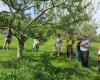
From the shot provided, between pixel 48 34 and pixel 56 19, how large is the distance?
58.0 inches

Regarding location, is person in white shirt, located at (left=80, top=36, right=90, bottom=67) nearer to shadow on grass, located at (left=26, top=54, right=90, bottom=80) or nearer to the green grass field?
the green grass field

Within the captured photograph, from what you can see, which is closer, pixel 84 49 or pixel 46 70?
pixel 46 70

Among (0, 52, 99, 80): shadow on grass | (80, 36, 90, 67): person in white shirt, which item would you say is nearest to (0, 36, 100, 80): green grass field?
(0, 52, 99, 80): shadow on grass

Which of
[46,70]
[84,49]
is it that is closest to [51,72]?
[46,70]

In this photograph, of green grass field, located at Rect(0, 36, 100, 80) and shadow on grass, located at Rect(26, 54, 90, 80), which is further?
shadow on grass, located at Rect(26, 54, 90, 80)

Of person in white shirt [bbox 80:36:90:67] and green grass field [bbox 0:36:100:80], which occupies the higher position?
person in white shirt [bbox 80:36:90:67]

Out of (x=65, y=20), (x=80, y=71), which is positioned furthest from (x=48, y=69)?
(x=65, y=20)

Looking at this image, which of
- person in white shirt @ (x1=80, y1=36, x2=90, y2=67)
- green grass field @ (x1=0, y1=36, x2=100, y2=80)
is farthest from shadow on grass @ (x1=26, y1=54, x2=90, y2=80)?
person in white shirt @ (x1=80, y1=36, x2=90, y2=67)

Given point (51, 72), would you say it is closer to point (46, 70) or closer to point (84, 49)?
point (46, 70)

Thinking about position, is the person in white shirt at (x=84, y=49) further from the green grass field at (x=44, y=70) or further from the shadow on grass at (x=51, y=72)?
the shadow on grass at (x=51, y=72)

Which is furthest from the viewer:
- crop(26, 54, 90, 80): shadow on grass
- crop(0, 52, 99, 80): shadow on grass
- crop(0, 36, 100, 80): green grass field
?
crop(0, 52, 99, 80): shadow on grass

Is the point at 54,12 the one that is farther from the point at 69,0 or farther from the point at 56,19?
the point at 69,0

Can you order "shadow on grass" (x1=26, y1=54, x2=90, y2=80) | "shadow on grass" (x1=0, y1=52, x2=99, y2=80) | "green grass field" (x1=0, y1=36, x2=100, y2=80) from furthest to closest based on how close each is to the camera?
"shadow on grass" (x1=0, y1=52, x2=99, y2=80), "shadow on grass" (x1=26, y1=54, x2=90, y2=80), "green grass field" (x1=0, y1=36, x2=100, y2=80)

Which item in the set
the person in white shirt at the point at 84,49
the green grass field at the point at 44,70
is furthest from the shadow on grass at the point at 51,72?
the person in white shirt at the point at 84,49
